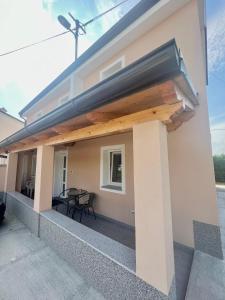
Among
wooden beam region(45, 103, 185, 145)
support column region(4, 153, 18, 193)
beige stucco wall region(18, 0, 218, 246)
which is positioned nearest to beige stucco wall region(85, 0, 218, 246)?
beige stucco wall region(18, 0, 218, 246)

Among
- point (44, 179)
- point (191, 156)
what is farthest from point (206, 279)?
point (44, 179)

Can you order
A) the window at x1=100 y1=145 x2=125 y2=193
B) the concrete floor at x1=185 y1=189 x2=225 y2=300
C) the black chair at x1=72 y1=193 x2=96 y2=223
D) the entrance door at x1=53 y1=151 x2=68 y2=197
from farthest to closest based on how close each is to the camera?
the entrance door at x1=53 y1=151 x2=68 y2=197, the window at x1=100 y1=145 x2=125 y2=193, the black chair at x1=72 y1=193 x2=96 y2=223, the concrete floor at x1=185 y1=189 x2=225 y2=300

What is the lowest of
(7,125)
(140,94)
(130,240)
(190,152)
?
(130,240)

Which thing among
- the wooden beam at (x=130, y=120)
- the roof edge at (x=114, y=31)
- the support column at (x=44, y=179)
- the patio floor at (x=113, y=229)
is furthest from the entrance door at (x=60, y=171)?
the wooden beam at (x=130, y=120)

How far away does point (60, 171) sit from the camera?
306 inches

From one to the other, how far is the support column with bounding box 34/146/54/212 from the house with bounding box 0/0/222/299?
28 mm

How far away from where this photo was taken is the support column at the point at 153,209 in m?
1.76

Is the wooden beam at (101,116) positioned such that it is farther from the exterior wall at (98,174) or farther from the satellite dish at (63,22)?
the satellite dish at (63,22)

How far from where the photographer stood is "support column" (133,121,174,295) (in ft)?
5.76

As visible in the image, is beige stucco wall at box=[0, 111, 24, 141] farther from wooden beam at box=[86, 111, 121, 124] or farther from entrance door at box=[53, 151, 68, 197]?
wooden beam at box=[86, 111, 121, 124]

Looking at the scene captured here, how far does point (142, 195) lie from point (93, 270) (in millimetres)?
1800

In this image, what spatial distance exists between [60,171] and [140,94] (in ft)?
23.3

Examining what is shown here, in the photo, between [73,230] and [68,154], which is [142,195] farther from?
[68,154]

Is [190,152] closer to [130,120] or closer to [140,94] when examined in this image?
[130,120]
